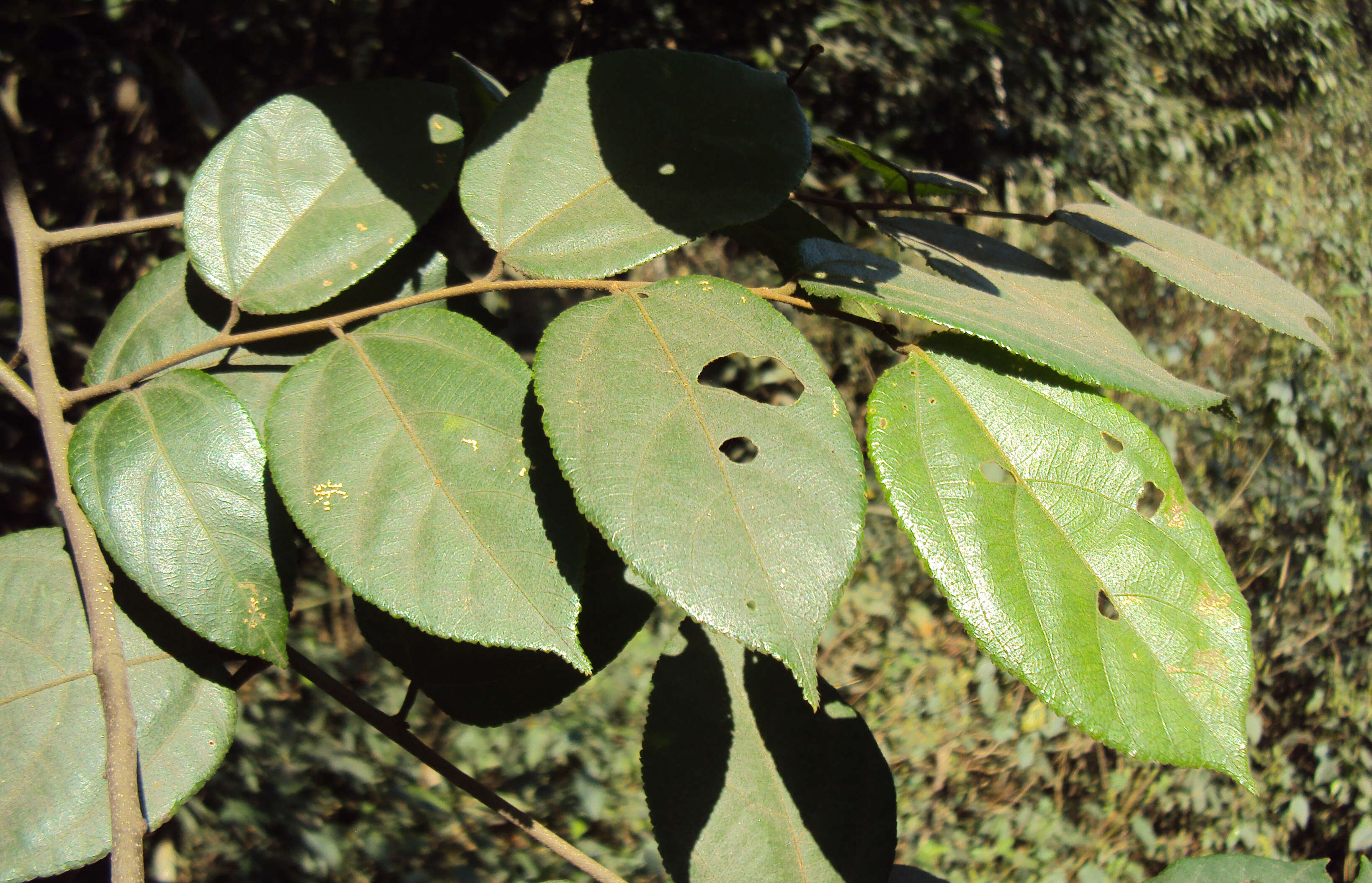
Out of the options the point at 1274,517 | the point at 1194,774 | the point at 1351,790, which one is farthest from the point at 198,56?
the point at 1351,790

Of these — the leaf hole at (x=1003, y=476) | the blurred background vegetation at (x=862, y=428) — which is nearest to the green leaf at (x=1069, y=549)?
the leaf hole at (x=1003, y=476)

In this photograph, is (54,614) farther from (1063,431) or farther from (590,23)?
(590,23)

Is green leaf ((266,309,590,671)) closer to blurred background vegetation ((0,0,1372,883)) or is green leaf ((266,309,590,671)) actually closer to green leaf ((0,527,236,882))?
green leaf ((0,527,236,882))

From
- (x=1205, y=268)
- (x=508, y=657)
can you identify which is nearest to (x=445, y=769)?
(x=508, y=657)

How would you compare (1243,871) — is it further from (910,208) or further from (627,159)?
(627,159)

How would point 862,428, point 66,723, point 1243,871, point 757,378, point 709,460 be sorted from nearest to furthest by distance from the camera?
point 709,460, point 66,723, point 1243,871, point 757,378, point 862,428

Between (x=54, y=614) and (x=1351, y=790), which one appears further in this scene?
(x=1351, y=790)
